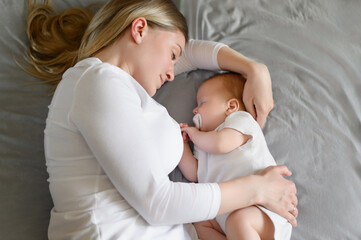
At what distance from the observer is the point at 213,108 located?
1.34m

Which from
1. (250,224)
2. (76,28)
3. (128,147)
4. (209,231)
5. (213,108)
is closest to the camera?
(128,147)

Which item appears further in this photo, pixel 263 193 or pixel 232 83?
pixel 232 83

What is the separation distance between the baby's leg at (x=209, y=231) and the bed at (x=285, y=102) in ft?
0.62

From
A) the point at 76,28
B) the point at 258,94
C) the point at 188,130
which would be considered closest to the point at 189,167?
the point at 188,130

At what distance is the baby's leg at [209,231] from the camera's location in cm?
121

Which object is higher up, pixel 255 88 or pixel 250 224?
pixel 255 88

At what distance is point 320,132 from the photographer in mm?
1437

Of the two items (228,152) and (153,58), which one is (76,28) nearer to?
(153,58)

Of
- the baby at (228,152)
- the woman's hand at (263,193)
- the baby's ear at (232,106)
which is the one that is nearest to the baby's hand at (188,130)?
the baby at (228,152)

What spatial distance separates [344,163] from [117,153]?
0.88 metres

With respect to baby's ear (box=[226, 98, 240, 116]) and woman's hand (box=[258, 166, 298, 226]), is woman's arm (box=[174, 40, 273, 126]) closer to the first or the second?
baby's ear (box=[226, 98, 240, 116])

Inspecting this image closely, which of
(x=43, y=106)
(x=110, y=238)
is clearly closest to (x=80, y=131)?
(x=110, y=238)

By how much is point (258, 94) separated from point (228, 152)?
246 mm

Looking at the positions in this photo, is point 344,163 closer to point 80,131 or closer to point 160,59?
point 160,59
